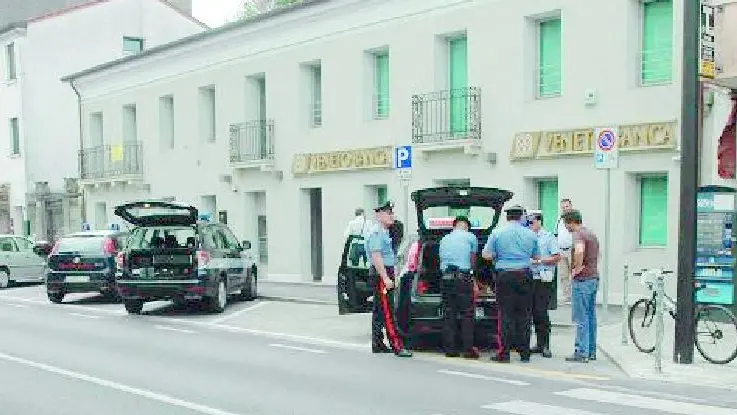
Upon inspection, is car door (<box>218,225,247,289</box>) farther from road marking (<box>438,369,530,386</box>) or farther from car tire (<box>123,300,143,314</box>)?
road marking (<box>438,369,530,386</box>)

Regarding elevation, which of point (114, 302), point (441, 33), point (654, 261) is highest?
point (441, 33)

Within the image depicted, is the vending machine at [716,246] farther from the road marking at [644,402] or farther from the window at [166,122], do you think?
the window at [166,122]

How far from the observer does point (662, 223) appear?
16.4m

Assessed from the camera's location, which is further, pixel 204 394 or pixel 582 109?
pixel 582 109

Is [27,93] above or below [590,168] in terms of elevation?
above

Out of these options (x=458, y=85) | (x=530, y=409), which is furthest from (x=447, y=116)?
(x=530, y=409)

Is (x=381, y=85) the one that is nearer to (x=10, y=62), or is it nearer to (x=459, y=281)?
(x=459, y=281)

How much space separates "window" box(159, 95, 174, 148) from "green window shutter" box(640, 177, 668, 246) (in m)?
18.1

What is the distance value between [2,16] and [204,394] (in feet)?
145

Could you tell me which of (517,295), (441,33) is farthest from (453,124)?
(517,295)

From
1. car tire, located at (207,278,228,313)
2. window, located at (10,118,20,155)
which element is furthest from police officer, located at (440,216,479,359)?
window, located at (10,118,20,155)

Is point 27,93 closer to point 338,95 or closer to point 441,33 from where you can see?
point 338,95

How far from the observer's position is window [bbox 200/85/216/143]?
92.9 feet

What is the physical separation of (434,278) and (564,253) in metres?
4.84
